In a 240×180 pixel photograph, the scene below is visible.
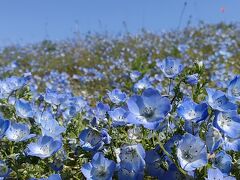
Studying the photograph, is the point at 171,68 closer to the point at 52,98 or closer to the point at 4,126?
the point at 4,126

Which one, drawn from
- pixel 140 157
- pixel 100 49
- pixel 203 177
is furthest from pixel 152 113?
pixel 100 49

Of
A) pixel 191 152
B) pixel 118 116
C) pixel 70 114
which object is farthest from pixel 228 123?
pixel 70 114

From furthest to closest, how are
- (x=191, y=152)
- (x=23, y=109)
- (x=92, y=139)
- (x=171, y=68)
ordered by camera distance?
(x=23, y=109) < (x=171, y=68) < (x=92, y=139) < (x=191, y=152)

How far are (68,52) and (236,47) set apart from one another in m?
3.87

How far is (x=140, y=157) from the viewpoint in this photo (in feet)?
5.74

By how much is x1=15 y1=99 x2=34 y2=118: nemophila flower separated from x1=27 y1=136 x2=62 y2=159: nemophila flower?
32 centimetres

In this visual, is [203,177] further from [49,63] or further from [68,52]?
[68,52]

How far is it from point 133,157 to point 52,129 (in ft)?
1.96

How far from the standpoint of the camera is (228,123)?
1.80 m

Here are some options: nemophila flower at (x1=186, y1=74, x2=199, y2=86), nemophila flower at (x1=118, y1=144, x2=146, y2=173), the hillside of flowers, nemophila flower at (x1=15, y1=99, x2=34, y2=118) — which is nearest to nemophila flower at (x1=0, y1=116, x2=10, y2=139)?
the hillside of flowers

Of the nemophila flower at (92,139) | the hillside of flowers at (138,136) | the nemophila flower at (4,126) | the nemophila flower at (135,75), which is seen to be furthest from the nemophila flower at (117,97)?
the nemophila flower at (135,75)

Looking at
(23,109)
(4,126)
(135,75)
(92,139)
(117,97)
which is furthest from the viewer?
(135,75)

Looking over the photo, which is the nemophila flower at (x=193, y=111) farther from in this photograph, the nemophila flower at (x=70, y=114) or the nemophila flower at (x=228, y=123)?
the nemophila flower at (x=70, y=114)

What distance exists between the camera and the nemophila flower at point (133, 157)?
5.74 feet
